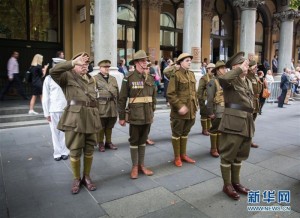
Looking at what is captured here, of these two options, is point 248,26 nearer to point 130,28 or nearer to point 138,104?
point 130,28

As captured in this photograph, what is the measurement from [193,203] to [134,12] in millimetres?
13366

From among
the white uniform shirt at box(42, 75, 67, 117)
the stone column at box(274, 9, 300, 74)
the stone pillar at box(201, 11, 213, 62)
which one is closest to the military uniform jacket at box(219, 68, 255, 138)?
the white uniform shirt at box(42, 75, 67, 117)

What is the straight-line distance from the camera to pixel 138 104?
15.5 ft

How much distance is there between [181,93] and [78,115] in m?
1.98

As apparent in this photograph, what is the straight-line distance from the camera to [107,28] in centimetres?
973

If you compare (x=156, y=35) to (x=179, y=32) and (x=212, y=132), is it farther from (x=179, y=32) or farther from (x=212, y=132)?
(x=212, y=132)

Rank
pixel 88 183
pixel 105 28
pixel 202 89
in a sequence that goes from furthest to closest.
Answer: pixel 105 28 → pixel 202 89 → pixel 88 183

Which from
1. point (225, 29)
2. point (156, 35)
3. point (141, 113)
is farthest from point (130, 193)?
point (225, 29)

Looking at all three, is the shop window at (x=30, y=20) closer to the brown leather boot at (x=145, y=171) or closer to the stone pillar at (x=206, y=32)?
the stone pillar at (x=206, y=32)

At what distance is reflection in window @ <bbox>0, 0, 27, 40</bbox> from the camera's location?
11.9 meters

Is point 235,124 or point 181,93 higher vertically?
point 181,93

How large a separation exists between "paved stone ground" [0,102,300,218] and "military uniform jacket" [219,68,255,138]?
3.15 ft

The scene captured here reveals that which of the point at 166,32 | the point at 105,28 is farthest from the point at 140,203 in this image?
the point at 166,32

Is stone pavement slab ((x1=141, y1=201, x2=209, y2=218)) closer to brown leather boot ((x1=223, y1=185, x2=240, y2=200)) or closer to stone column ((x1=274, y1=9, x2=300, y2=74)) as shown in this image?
brown leather boot ((x1=223, y1=185, x2=240, y2=200))
